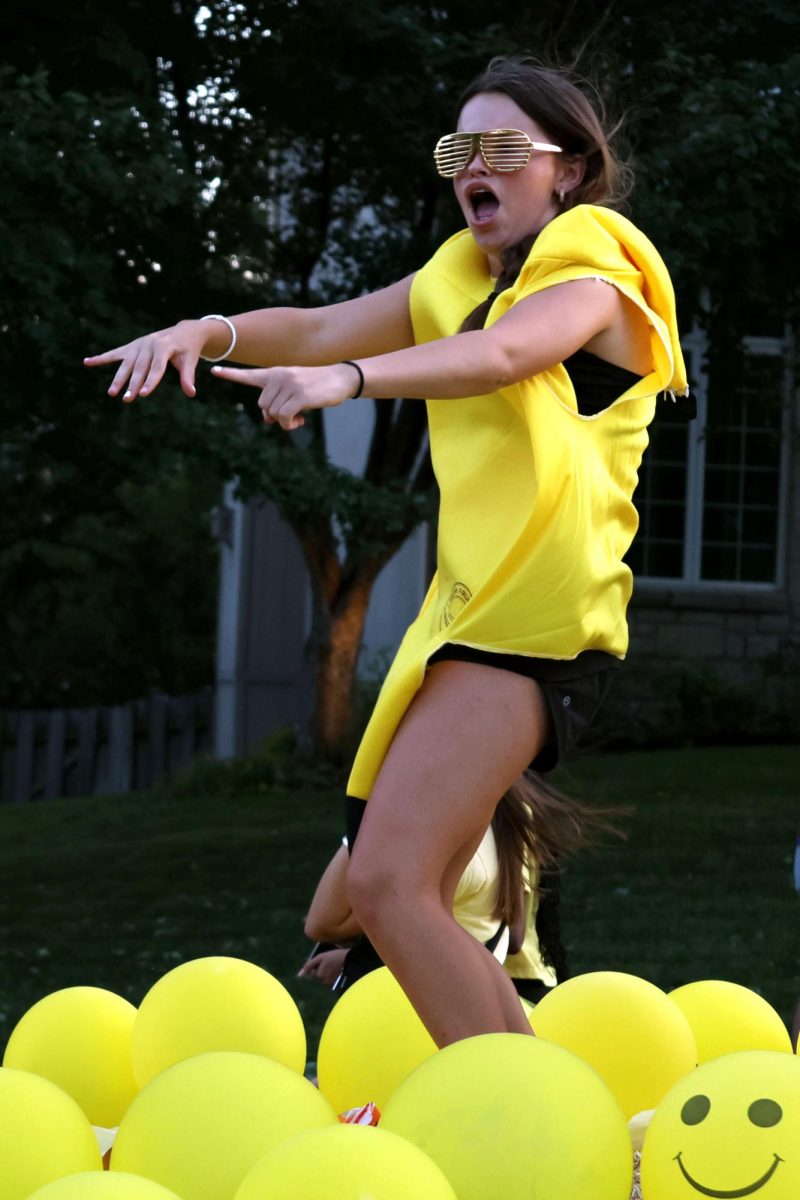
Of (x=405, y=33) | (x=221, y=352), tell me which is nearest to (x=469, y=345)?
(x=221, y=352)

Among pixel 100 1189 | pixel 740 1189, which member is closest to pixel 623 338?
pixel 740 1189

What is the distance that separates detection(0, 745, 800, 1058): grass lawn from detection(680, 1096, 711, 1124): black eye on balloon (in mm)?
3558

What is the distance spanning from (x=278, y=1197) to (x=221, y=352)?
147 centimetres

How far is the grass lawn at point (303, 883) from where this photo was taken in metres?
7.08

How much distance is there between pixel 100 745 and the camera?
17.7 metres

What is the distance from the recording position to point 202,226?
31.2 feet

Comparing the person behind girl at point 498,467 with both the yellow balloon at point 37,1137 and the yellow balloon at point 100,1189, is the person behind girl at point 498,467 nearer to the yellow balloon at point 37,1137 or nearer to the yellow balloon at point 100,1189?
the yellow balloon at point 37,1137

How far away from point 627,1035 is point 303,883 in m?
5.82

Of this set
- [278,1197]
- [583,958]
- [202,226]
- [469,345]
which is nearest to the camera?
[278,1197]

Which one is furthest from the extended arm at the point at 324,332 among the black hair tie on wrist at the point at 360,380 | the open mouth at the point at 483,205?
the black hair tie on wrist at the point at 360,380

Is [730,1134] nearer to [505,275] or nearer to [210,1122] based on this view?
[210,1122]

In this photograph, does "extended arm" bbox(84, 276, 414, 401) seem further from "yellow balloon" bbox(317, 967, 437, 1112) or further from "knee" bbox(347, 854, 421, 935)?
"yellow balloon" bbox(317, 967, 437, 1112)

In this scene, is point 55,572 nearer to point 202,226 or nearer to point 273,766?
point 273,766

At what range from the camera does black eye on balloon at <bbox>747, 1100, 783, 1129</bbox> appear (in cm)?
240
